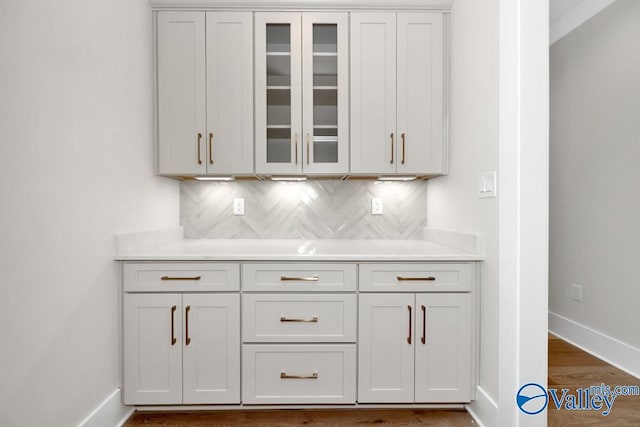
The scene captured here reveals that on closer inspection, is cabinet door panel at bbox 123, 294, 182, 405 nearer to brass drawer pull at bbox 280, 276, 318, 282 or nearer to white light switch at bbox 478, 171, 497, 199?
brass drawer pull at bbox 280, 276, 318, 282

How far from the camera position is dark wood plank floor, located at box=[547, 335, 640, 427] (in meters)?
1.84

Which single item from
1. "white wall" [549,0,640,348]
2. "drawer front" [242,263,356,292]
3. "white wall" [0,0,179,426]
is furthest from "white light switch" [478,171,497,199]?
"white wall" [0,0,179,426]

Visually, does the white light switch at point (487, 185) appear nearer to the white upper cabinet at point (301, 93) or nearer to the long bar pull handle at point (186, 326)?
the white upper cabinet at point (301, 93)

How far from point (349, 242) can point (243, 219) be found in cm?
83

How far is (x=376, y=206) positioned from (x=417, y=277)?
0.84 m

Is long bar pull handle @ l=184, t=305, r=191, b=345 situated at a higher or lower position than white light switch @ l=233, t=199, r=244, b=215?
lower

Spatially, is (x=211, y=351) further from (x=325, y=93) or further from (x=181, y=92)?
(x=325, y=93)

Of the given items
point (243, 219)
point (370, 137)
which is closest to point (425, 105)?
point (370, 137)

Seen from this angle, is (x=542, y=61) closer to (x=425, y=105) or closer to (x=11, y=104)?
(x=425, y=105)

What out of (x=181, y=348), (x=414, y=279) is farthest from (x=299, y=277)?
(x=181, y=348)

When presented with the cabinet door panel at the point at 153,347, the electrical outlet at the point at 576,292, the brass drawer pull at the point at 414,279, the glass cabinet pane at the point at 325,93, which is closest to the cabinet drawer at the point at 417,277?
the brass drawer pull at the point at 414,279

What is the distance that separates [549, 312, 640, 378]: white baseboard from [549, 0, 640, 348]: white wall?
0.16ft

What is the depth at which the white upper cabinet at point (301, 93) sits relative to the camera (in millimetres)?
2162

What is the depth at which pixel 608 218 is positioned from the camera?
2.52 m
